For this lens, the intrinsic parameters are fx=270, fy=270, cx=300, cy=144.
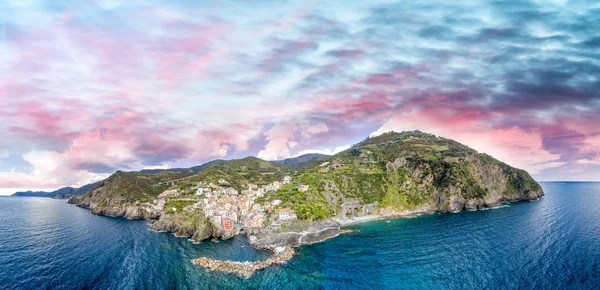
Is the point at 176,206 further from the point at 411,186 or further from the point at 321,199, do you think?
the point at 411,186

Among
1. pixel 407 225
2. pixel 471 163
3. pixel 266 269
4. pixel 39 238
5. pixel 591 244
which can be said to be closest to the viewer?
pixel 266 269

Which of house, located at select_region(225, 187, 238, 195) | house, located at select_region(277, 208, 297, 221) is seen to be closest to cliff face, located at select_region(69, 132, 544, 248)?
house, located at select_region(277, 208, 297, 221)

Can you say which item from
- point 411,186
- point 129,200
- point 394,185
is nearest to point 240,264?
point 394,185

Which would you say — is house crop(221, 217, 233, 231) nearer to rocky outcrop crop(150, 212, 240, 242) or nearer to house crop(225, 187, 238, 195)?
rocky outcrop crop(150, 212, 240, 242)

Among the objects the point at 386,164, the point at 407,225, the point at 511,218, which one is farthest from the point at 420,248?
the point at 386,164

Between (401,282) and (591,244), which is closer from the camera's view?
(401,282)

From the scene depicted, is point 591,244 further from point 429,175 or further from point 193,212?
point 193,212
